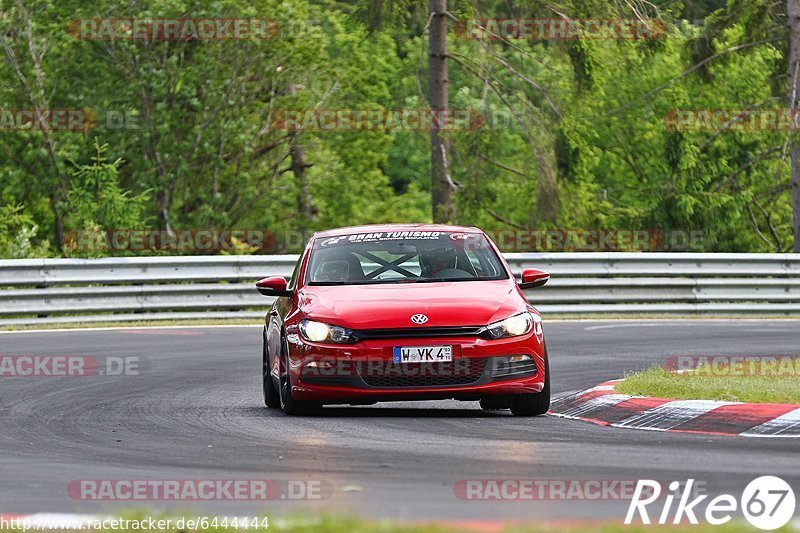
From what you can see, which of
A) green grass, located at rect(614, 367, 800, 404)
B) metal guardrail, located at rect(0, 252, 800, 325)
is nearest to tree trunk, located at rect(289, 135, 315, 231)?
metal guardrail, located at rect(0, 252, 800, 325)

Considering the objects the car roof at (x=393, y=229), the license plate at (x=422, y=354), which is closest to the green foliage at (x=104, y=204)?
the car roof at (x=393, y=229)

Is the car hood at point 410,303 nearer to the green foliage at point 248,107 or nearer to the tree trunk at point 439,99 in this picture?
the green foliage at point 248,107

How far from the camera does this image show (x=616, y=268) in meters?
25.3

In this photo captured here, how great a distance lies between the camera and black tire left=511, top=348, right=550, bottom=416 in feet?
37.7

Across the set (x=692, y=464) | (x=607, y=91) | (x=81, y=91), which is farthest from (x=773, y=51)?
(x=692, y=464)

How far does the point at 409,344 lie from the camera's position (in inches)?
438

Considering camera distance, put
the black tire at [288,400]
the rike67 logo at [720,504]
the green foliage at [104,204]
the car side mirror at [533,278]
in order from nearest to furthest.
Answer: the rike67 logo at [720,504], the black tire at [288,400], the car side mirror at [533,278], the green foliage at [104,204]

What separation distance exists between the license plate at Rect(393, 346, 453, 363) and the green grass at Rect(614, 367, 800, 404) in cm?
166

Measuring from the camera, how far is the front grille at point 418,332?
36.5ft

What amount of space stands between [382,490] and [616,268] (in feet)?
59.0

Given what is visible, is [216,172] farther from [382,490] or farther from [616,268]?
[382,490]

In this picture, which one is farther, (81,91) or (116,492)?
(81,91)

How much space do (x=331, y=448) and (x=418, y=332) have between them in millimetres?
1766

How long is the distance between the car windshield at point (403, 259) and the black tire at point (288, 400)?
833mm
